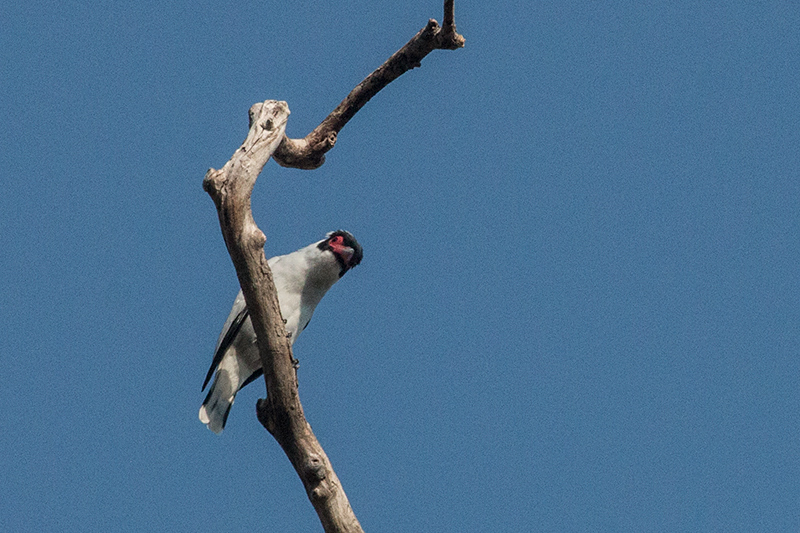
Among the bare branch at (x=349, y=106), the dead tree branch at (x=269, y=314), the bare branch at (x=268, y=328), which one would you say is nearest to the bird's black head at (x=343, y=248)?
the bare branch at (x=349, y=106)

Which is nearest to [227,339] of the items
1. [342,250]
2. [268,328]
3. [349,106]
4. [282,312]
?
[282,312]

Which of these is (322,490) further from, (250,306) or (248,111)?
(248,111)

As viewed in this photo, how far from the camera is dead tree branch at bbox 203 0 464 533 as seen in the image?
513 centimetres

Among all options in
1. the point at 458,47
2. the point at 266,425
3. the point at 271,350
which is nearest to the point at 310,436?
the point at 266,425

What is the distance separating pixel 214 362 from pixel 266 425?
1.97 meters

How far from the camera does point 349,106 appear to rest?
24.3 feet

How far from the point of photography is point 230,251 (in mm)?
5168

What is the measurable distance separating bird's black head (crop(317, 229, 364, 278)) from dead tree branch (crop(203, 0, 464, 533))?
1744 millimetres

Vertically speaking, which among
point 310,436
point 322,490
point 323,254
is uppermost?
point 323,254

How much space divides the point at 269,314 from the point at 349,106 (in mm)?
2771

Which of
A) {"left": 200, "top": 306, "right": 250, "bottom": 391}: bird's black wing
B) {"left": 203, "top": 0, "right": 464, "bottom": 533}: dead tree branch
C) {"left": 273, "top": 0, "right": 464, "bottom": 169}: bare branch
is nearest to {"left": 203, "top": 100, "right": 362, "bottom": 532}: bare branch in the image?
{"left": 203, "top": 0, "right": 464, "bottom": 533}: dead tree branch

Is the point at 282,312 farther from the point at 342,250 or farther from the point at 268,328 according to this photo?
the point at 268,328

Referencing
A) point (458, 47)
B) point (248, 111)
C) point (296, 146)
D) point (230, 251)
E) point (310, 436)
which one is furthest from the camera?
point (296, 146)

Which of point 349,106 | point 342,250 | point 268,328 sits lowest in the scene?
point 268,328
